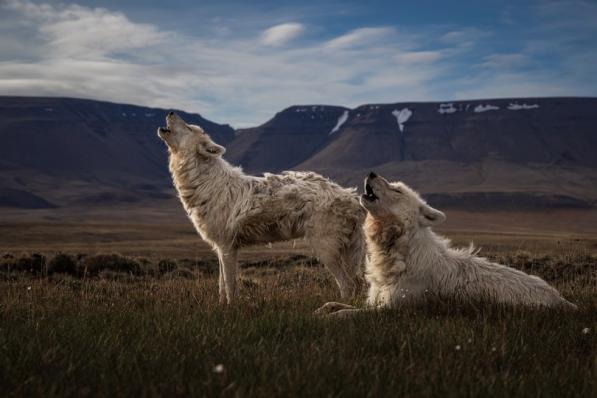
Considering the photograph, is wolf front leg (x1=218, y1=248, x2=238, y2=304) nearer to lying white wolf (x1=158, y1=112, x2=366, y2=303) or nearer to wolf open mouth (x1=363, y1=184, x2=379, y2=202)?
lying white wolf (x1=158, y1=112, x2=366, y2=303)

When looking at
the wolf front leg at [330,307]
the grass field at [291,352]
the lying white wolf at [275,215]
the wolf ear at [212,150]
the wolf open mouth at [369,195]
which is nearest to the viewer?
the grass field at [291,352]

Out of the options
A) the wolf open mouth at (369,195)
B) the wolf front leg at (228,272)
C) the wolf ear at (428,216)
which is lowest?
the wolf front leg at (228,272)

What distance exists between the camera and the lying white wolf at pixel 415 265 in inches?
292

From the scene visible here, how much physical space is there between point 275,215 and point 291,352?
5373 mm

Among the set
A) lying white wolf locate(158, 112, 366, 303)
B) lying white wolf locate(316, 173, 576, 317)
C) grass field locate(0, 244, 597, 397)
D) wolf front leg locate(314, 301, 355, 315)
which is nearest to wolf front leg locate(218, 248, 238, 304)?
lying white wolf locate(158, 112, 366, 303)

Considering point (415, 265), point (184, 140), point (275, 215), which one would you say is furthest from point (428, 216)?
point (184, 140)

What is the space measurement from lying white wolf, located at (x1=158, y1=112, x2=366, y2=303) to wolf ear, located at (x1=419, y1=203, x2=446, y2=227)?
2014mm

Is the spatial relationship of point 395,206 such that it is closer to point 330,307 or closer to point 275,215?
point 330,307

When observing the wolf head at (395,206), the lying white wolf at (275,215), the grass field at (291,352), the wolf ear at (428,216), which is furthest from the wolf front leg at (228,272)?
the wolf ear at (428,216)

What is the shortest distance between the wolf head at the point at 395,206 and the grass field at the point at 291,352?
1.37 meters

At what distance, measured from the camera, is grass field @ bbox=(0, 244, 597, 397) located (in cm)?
376

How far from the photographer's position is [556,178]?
196m

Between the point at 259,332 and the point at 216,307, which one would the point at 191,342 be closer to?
the point at 259,332

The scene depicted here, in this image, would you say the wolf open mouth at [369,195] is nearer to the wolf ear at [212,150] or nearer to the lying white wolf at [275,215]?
the lying white wolf at [275,215]
